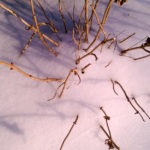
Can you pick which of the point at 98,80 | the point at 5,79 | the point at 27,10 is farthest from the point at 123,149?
the point at 27,10

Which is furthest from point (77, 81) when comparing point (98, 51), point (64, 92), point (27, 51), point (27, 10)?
point (27, 10)

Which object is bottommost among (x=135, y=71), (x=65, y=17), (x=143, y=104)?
(x=143, y=104)

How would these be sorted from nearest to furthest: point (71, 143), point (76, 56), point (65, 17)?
point (71, 143), point (76, 56), point (65, 17)

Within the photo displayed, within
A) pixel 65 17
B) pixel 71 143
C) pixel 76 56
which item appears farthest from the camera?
pixel 65 17

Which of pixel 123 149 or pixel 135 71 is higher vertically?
pixel 135 71

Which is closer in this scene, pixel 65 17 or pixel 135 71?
pixel 135 71

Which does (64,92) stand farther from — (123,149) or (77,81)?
(123,149)
